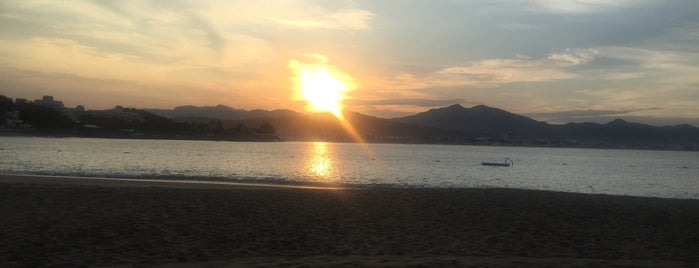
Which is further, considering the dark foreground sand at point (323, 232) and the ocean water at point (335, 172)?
the ocean water at point (335, 172)

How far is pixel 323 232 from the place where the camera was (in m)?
13.5

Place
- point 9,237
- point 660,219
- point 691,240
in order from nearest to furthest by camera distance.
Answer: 1. point 9,237
2. point 691,240
3. point 660,219

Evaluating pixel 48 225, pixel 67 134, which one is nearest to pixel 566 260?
pixel 48 225

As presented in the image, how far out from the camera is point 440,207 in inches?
702

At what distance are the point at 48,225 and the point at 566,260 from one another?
37.8ft

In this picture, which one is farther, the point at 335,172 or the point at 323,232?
the point at 335,172

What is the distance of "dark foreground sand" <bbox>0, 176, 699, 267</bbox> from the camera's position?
10859 mm

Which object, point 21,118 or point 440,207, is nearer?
point 440,207

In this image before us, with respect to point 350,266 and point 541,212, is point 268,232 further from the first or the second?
point 541,212

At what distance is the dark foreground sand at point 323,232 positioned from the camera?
35.6 feet

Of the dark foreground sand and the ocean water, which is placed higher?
the dark foreground sand

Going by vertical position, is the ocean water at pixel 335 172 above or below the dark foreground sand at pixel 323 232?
below

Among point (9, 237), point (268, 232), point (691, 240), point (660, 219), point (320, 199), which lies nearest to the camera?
point (9, 237)

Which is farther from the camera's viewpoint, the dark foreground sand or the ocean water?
the ocean water
